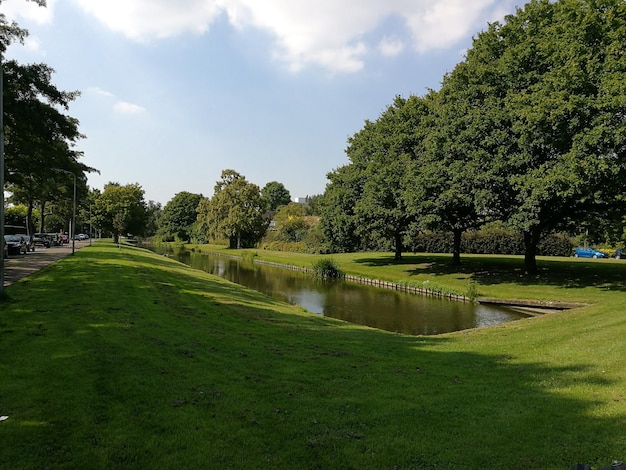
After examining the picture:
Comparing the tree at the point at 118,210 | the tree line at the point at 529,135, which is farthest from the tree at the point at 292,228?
the tree line at the point at 529,135

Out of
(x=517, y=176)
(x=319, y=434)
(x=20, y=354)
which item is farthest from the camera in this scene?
(x=517, y=176)

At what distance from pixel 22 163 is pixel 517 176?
29923 mm

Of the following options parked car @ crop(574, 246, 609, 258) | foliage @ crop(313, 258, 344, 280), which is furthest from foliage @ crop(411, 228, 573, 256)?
foliage @ crop(313, 258, 344, 280)

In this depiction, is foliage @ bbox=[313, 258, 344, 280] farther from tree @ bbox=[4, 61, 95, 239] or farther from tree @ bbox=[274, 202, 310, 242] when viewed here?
tree @ bbox=[274, 202, 310, 242]

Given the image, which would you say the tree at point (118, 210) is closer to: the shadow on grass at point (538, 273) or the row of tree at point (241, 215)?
the row of tree at point (241, 215)

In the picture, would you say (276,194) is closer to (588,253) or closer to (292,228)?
(292,228)

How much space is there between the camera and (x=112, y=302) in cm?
1366

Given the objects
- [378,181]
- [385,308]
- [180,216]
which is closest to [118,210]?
[378,181]

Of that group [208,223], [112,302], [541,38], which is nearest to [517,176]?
[541,38]

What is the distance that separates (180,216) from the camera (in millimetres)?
102375

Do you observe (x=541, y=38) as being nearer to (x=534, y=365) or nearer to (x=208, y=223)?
(x=534, y=365)

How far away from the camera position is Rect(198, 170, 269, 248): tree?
2896 inches

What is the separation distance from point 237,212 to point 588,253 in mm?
52226

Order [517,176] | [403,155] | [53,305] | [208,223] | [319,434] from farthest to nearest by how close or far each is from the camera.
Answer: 1. [208,223]
2. [403,155]
3. [517,176]
4. [53,305]
5. [319,434]
